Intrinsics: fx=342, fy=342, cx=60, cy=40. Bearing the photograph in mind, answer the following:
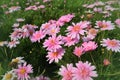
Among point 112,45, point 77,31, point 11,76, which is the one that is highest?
point 77,31

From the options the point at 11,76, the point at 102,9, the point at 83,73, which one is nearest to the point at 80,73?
the point at 83,73

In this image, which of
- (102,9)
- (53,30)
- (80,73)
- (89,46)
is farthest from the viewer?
(102,9)

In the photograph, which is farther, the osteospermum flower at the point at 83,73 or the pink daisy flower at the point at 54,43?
the pink daisy flower at the point at 54,43

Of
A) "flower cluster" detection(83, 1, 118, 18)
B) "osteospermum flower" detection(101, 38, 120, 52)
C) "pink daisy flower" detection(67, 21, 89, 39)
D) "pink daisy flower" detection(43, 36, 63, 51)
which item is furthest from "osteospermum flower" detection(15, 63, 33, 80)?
"flower cluster" detection(83, 1, 118, 18)

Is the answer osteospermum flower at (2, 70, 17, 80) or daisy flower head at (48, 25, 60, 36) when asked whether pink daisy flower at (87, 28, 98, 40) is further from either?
osteospermum flower at (2, 70, 17, 80)

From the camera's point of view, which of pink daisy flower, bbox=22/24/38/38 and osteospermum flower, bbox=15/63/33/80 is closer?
osteospermum flower, bbox=15/63/33/80

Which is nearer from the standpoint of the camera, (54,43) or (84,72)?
(84,72)

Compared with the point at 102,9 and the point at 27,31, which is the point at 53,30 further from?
the point at 102,9

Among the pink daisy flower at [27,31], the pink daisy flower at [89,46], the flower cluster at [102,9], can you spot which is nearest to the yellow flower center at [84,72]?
the pink daisy flower at [89,46]

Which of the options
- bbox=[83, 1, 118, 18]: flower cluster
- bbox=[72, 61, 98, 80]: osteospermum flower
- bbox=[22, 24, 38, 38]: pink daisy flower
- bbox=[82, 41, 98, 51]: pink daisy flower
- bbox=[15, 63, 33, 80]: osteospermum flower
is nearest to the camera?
bbox=[72, 61, 98, 80]: osteospermum flower

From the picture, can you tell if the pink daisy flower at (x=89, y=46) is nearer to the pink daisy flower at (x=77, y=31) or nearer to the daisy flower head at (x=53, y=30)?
the pink daisy flower at (x=77, y=31)

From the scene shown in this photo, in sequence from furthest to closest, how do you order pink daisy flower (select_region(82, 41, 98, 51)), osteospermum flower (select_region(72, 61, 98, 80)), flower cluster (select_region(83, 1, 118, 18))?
→ flower cluster (select_region(83, 1, 118, 18)), pink daisy flower (select_region(82, 41, 98, 51)), osteospermum flower (select_region(72, 61, 98, 80))

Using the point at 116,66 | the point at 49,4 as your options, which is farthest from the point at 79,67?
the point at 49,4
